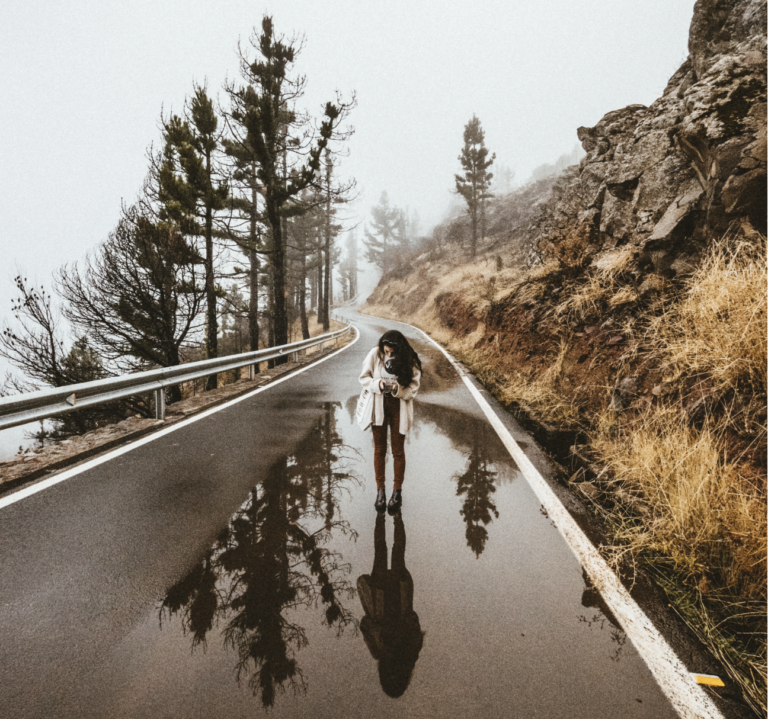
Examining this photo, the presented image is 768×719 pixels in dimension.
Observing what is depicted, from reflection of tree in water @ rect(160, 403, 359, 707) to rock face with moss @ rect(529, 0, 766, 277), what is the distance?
6.41 metres

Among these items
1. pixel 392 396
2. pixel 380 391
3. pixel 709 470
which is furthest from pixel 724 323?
pixel 380 391

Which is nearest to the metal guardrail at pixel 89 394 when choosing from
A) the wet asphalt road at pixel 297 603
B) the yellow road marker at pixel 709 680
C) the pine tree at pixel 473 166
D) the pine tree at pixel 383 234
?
the wet asphalt road at pixel 297 603

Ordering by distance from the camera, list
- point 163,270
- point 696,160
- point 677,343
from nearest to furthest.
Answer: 1. point 677,343
2. point 696,160
3. point 163,270

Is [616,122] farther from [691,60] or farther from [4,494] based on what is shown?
[4,494]

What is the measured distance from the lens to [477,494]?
3.96 metres

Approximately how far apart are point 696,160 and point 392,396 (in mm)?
6483

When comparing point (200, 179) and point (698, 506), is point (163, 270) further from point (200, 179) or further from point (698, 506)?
point (698, 506)

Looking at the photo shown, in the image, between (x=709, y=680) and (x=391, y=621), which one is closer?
(x=709, y=680)

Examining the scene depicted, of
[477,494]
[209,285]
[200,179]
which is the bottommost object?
[477,494]

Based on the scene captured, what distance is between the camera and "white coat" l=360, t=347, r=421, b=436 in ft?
12.5

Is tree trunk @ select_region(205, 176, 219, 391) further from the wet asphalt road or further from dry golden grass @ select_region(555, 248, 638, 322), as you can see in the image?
dry golden grass @ select_region(555, 248, 638, 322)

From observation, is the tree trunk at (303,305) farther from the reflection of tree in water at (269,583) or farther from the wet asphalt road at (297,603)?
the reflection of tree in water at (269,583)

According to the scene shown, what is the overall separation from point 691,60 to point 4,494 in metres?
13.5

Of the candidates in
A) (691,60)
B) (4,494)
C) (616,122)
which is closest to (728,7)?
(691,60)
